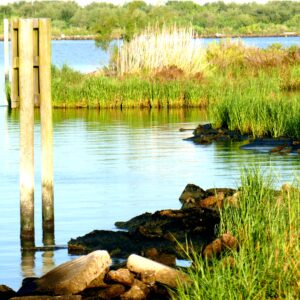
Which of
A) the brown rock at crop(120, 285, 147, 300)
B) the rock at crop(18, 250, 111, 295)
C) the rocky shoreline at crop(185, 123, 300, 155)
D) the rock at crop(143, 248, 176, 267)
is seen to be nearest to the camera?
the brown rock at crop(120, 285, 147, 300)

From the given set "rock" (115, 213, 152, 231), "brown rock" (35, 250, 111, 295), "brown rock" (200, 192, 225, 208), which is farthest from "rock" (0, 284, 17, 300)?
"brown rock" (200, 192, 225, 208)

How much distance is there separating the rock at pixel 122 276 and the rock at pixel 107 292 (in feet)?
0.20

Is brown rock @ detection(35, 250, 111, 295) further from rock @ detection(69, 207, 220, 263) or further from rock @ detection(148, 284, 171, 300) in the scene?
rock @ detection(69, 207, 220, 263)

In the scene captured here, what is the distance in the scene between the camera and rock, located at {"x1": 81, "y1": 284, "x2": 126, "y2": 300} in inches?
390

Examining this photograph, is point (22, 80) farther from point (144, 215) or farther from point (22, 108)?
point (144, 215)

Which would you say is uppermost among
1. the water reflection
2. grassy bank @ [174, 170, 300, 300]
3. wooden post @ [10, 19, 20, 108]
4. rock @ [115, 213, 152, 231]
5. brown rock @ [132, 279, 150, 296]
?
wooden post @ [10, 19, 20, 108]

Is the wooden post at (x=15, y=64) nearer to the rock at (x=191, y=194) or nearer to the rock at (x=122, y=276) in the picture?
the rock at (x=122, y=276)

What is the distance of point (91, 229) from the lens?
45.8 feet

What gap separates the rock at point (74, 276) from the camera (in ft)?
32.8

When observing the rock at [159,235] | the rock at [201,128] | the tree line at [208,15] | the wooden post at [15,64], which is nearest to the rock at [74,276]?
the rock at [159,235]

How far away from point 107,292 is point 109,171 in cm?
967

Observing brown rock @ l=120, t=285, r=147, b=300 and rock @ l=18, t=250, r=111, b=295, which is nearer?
brown rock @ l=120, t=285, r=147, b=300

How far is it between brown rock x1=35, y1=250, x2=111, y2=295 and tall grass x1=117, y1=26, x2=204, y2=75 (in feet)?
93.0

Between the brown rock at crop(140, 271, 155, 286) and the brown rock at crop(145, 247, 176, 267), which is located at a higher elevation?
the brown rock at crop(140, 271, 155, 286)
